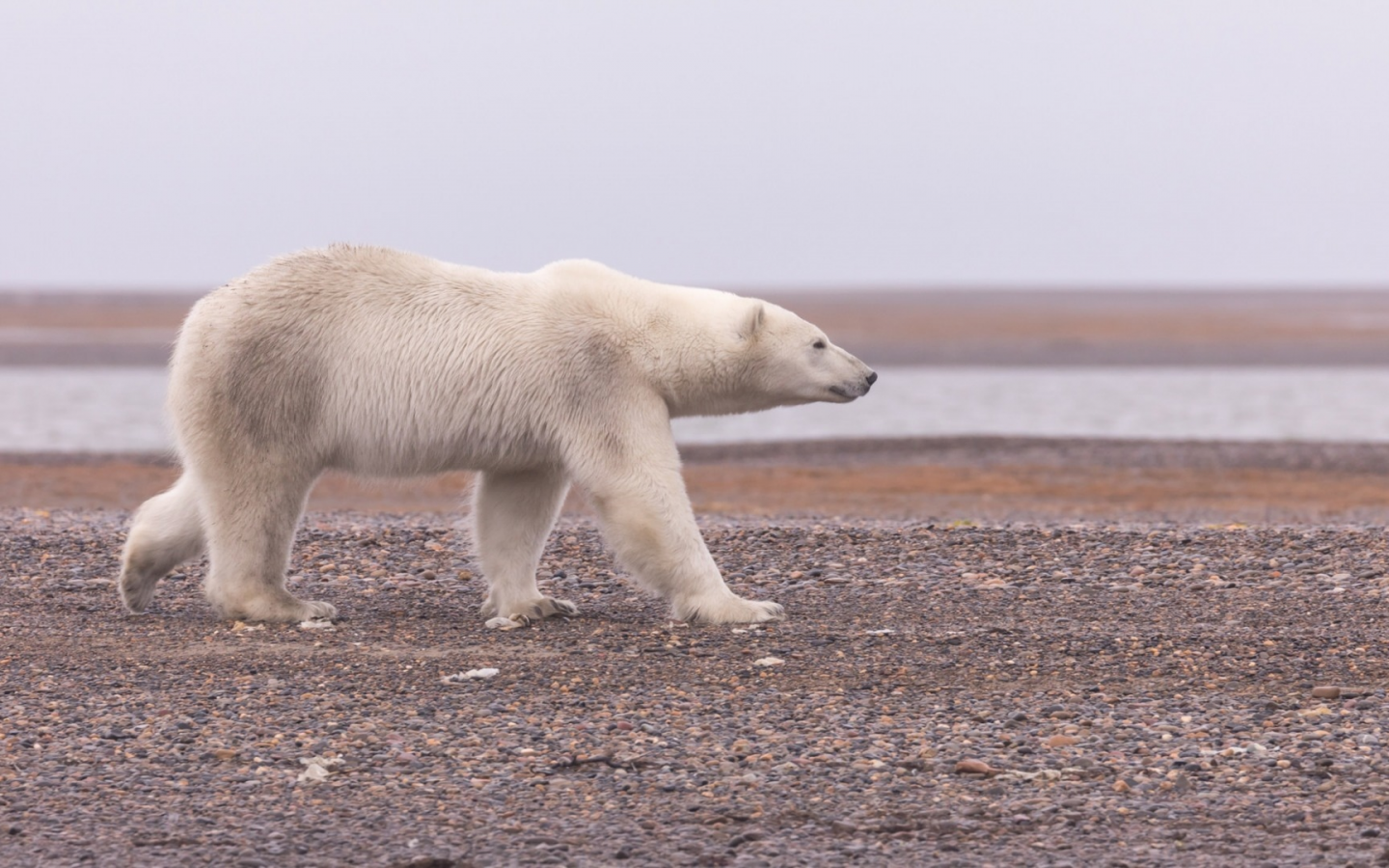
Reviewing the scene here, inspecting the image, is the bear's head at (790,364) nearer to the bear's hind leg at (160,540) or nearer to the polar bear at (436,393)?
the polar bear at (436,393)

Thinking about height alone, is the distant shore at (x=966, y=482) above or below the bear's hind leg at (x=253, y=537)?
below

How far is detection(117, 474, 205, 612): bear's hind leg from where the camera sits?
7.59 m

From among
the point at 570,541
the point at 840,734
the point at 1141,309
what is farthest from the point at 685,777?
the point at 1141,309

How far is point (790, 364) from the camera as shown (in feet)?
25.2

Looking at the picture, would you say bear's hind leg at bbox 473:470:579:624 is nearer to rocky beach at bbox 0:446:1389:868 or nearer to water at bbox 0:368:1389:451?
rocky beach at bbox 0:446:1389:868

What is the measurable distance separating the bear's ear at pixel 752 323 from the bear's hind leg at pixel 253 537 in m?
2.17

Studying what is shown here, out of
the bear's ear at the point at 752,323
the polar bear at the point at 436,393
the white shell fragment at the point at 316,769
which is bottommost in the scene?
the white shell fragment at the point at 316,769

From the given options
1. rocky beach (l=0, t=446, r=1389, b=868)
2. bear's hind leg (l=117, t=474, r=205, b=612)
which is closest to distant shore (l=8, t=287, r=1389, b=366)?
bear's hind leg (l=117, t=474, r=205, b=612)

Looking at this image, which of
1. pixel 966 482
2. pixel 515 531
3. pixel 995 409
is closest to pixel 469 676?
pixel 515 531

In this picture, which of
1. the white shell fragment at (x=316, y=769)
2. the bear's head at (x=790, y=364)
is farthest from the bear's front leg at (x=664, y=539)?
the white shell fragment at (x=316, y=769)

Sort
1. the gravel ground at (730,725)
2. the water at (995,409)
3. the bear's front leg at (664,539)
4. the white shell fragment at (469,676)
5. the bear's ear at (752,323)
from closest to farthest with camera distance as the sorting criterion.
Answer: the gravel ground at (730,725) < the white shell fragment at (469,676) < the bear's front leg at (664,539) < the bear's ear at (752,323) < the water at (995,409)

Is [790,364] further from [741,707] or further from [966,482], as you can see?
[966,482]

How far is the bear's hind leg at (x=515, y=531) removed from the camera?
304 inches

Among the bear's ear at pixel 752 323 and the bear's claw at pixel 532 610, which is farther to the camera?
the bear's claw at pixel 532 610
